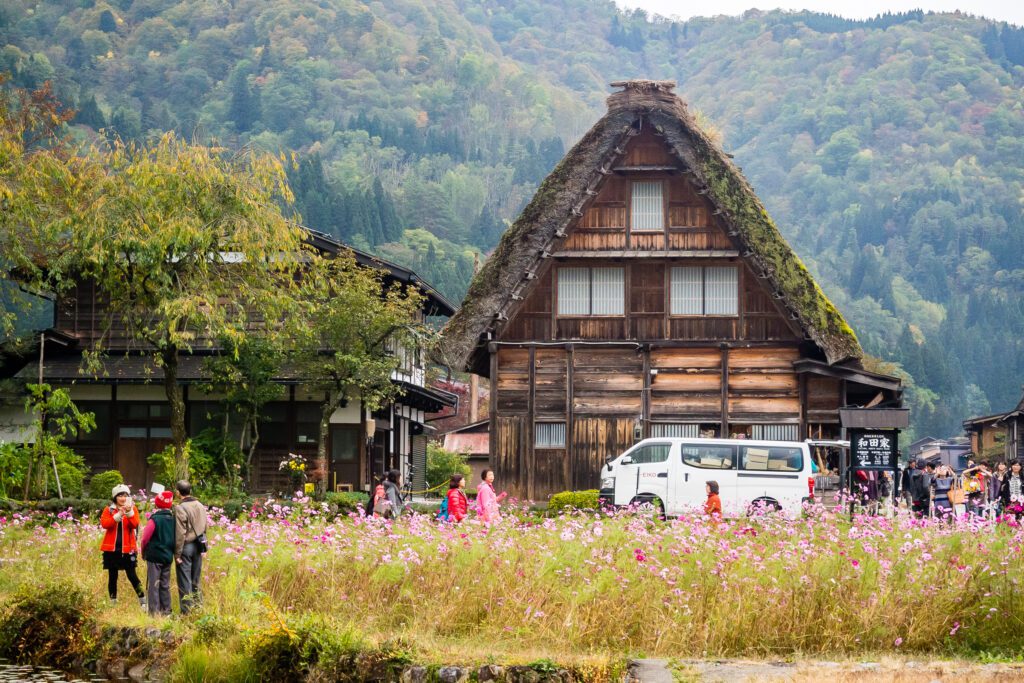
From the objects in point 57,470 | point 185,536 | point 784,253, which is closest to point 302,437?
point 57,470

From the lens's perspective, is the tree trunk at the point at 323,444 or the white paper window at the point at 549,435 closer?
the white paper window at the point at 549,435

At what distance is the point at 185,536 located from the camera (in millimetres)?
16031

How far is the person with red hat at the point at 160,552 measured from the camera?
16.0 m

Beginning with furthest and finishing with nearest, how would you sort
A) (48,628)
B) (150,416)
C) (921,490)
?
(150,416) < (921,490) < (48,628)

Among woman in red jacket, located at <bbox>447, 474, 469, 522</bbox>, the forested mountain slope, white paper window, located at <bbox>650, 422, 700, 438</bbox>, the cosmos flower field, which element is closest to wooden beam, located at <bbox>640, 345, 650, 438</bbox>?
white paper window, located at <bbox>650, 422, 700, 438</bbox>

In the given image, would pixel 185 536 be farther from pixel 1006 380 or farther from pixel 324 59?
pixel 324 59

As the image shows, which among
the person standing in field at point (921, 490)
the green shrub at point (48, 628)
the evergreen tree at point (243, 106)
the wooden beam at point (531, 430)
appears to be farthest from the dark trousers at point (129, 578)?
the evergreen tree at point (243, 106)

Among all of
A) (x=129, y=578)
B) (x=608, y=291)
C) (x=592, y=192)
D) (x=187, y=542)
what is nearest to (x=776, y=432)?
(x=608, y=291)

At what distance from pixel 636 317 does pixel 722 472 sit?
665 centimetres

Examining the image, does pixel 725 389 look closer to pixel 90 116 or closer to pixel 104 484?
pixel 104 484

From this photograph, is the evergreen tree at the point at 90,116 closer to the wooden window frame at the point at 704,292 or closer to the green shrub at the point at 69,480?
the green shrub at the point at 69,480

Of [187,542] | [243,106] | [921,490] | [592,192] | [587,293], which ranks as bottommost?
[187,542]

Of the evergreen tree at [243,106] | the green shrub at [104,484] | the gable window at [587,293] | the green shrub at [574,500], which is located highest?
the evergreen tree at [243,106]

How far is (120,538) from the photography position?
663 inches
